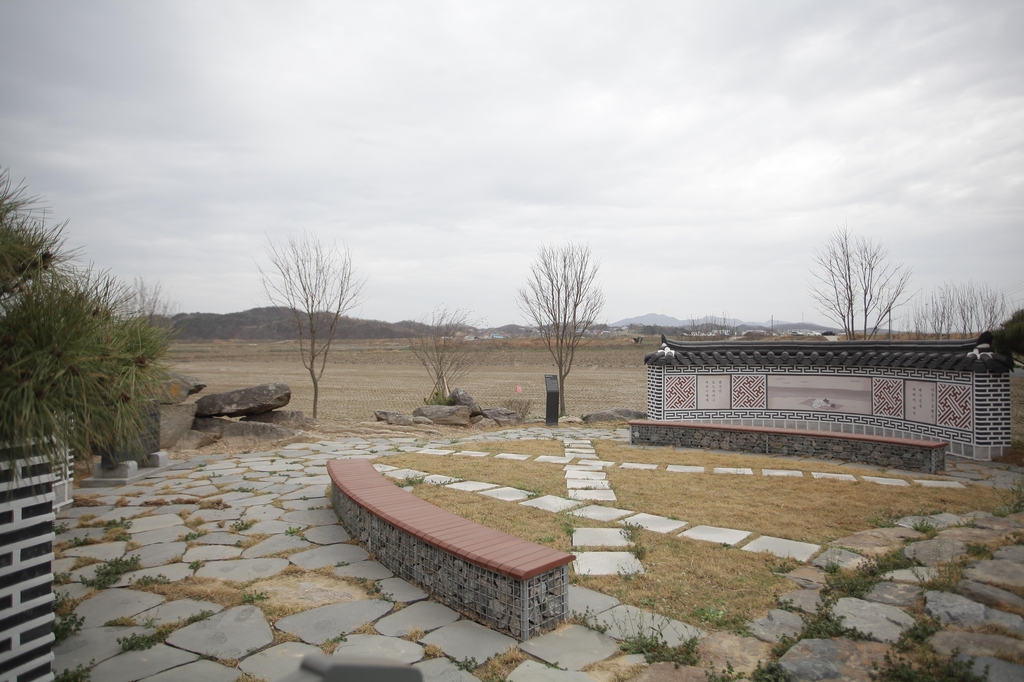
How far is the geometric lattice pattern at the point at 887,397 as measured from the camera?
35.8 feet

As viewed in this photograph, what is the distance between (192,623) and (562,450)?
7.00 metres

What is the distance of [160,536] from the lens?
17.3 ft

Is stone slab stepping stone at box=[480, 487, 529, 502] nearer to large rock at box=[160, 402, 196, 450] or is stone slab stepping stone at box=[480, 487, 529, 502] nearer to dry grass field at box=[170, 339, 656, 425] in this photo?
dry grass field at box=[170, 339, 656, 425]

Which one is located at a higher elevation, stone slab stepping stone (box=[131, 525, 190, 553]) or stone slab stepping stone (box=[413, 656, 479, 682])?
stone slab stepping stone (box=[413, 656, 479, 682])

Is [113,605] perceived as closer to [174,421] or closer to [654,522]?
[654,522]

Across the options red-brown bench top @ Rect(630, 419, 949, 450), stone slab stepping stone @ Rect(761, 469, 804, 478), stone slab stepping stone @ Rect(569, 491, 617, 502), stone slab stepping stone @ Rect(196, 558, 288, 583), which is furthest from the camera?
Result: red-brown bench top @ Rect(630, 419, 949, 450)

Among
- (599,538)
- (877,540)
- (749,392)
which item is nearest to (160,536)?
(599,538)

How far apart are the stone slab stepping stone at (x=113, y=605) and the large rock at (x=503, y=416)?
36.3 ft

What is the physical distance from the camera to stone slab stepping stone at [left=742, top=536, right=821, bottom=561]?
465 cm

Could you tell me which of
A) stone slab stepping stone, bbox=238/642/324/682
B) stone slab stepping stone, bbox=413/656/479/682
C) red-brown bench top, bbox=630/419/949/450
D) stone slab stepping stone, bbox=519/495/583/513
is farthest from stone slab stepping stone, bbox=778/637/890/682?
red-brown bench top, bbox=630/419/949/450

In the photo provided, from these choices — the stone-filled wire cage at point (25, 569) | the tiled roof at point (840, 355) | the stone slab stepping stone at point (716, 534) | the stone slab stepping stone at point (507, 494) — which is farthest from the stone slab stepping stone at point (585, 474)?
the stone-filled wire cage at point (25, 569)

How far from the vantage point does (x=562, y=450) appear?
9.98 meters

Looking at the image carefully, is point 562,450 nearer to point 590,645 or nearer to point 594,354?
point 590,645

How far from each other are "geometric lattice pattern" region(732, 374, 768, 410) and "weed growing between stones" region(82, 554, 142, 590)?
435 inches
